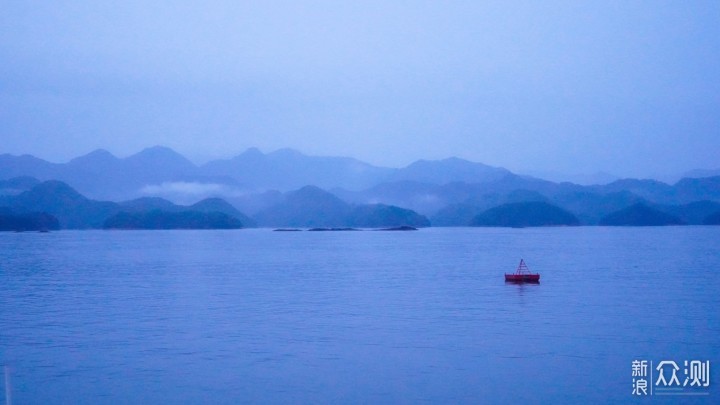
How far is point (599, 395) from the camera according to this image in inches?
628

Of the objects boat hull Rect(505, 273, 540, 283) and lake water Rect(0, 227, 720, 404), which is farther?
boat hull Rect(505, 273, 540, 283)

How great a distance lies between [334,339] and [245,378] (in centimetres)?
557

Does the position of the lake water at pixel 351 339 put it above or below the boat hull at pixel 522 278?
below

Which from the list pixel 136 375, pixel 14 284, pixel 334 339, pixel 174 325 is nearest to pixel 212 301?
pixel 174 325

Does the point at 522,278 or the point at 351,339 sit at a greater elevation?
the point at 522,278

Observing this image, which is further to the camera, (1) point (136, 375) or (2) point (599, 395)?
A: (1) point (136, 375)

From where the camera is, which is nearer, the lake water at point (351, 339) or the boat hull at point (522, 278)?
the lake water at point (351, 339)

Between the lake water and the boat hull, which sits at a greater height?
the boat hull

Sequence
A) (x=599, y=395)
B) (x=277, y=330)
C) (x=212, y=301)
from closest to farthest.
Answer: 1. (x=599, y=395)
2. (x=277, y=330)
3. (x=212, y=301)

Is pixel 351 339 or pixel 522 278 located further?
pixel 522 278

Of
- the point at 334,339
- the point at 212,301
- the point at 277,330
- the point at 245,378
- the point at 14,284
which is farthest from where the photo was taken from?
the point at 14,284

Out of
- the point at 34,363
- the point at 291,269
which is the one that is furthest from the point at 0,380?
the point at 291,269

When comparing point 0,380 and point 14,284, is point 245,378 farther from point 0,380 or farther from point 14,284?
point 14,284

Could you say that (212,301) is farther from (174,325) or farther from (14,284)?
(14,284)
